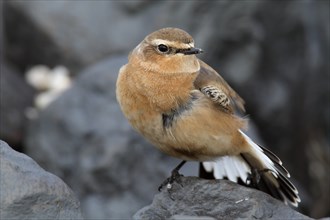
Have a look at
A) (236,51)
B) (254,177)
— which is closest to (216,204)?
(254,177)

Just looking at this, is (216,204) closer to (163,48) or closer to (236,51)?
(163,48)

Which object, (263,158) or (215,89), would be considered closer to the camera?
(215,89)

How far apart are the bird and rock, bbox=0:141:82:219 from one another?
1400mm

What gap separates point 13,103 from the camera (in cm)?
1127

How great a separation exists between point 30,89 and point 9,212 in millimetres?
6446

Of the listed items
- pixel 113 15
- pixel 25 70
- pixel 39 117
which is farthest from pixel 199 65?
pixel 25 70

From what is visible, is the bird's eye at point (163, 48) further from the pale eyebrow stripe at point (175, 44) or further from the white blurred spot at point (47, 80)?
the white blurred spot at point (47, 80)

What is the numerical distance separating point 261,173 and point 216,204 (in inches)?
53.5

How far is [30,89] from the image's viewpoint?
39.4 ft

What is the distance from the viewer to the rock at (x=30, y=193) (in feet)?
18.8

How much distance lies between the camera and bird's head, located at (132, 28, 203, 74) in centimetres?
744

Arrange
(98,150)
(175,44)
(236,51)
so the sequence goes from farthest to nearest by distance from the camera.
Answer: (236,51), (98,150), (175,44)

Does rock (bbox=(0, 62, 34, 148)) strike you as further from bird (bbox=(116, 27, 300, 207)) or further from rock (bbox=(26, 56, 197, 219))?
bird (bbox=(116, 27, 300, 207))

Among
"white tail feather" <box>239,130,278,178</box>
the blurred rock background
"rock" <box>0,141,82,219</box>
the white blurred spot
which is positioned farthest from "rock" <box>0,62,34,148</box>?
"rock" <box>0,141,82,219</box>
